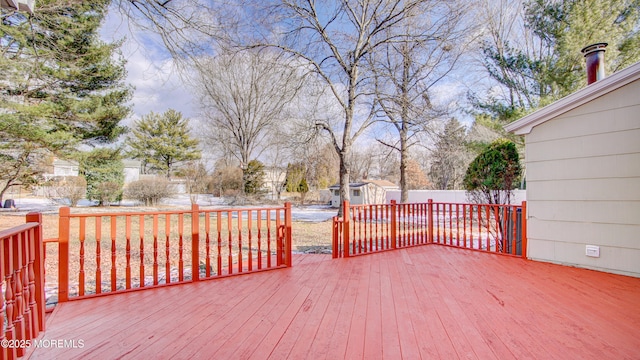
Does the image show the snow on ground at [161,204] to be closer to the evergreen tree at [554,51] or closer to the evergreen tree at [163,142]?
the evergreen tree at [163,142]

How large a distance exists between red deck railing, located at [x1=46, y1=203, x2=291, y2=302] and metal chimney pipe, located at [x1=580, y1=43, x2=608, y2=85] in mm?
4374

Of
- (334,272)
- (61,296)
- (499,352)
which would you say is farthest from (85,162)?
(499,352)

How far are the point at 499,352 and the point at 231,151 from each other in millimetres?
17602

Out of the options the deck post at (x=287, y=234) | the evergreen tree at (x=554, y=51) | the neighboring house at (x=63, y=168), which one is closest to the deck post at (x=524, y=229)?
the deck post at (x=287, y=234)

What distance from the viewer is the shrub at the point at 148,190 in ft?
46.2

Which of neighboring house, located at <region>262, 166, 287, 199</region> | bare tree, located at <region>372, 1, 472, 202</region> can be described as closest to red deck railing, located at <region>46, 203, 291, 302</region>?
bare tree, located at <region>372, 1, 472, 202</region>

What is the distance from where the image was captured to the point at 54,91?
28.8 ft

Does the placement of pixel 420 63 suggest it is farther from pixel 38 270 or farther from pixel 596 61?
pixel 38 270

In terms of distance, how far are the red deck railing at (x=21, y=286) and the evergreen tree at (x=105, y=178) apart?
38.4 feet

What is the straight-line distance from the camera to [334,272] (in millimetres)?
3418

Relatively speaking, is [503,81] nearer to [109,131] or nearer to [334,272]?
[334,272]

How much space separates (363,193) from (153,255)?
14477mm

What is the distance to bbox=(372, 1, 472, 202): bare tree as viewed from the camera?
7.04m

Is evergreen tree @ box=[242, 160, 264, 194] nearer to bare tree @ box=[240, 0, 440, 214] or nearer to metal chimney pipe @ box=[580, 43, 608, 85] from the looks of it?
bare tree @ box=[240, 0, 440, 214]
